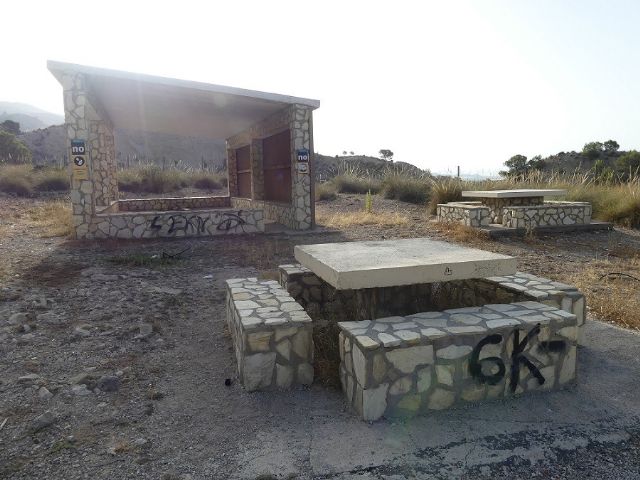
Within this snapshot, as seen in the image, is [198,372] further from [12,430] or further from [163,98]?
[163,98]

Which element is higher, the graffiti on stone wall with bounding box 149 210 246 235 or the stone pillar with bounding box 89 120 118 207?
the stone pillar with bounding box 89 120 118 207

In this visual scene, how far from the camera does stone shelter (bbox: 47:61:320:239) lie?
9.55m

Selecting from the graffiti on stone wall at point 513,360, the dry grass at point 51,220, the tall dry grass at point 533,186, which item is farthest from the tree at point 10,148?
the graffiti on stone wall at point 513,360

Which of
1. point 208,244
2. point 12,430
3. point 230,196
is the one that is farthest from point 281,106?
point 12,430

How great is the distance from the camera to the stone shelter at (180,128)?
9.55 m

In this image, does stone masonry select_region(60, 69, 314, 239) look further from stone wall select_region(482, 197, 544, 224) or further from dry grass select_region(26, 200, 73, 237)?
stone wall select_region(482, 197, 544, 224)

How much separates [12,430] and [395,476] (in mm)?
2344

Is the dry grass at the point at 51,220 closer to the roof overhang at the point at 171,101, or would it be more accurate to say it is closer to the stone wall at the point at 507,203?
the roof overhang at the point at 171,101

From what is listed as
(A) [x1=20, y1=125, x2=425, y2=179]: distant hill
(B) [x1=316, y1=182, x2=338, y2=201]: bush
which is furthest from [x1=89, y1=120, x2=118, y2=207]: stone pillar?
(A) [x1=20, y1=125, x2=425, y2=179]: distant hill

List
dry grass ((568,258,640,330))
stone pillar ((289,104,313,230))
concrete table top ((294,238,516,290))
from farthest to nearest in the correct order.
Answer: stone pillar ((289,104,313,230))
dry grass ((568,258,640,330))
concrete table top ((294,238,516,290))

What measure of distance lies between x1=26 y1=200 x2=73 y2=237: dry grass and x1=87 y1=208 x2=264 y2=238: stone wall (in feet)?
3.29

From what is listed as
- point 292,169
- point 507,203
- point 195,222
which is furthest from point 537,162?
point 195,222

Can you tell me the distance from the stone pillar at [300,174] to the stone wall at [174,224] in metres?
1.00

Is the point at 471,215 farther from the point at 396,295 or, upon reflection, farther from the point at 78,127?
the point at 78,127
